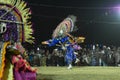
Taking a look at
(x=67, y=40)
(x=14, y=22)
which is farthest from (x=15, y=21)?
(x=67, y=40)

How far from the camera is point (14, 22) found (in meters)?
8.89

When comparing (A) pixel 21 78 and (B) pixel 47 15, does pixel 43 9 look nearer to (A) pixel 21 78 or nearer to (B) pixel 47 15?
(B) pixel 47 15

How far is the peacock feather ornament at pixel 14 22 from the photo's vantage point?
8.74 m

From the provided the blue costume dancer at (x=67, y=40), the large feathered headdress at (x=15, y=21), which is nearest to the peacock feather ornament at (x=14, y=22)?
the large feathered headdress at (x=15, y=21)

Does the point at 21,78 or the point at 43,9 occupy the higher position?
the point at 43,9

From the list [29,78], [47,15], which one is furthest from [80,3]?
[29,78]

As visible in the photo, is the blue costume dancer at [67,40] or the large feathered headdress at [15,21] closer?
the large feathered headdress at [15,21]

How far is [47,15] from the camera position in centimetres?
2839

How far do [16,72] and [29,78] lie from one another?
36 centimetres

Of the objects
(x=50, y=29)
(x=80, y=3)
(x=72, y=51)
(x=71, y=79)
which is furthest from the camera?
(x=80, y=3)

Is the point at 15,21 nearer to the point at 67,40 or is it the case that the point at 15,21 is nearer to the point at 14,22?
the point at 14,22

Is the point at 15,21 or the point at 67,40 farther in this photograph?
the point at 67,40

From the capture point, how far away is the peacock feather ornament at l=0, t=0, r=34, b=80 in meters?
8.74

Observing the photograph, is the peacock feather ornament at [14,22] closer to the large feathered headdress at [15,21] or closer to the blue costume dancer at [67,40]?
the large feathered headdress at [15,21]
